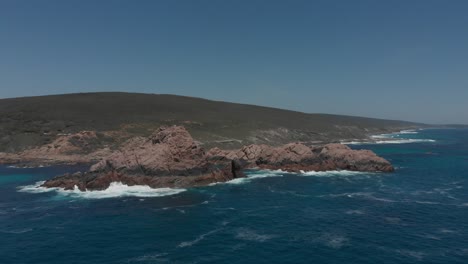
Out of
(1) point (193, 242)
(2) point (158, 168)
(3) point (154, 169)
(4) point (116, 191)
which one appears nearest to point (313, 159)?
(2) point (158, 168)

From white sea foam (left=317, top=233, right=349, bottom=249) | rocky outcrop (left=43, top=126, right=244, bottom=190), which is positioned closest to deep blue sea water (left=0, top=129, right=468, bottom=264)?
white sea foam (left=317, top=233, right=349, bottom=249)

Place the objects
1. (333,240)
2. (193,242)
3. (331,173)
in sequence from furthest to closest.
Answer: (331,173), (333,240), (193,242)

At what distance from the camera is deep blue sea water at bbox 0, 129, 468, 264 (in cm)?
4788

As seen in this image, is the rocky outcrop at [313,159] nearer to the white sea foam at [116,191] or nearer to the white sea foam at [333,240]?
the white sea foam at [116,191]

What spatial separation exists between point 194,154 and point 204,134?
9189cm

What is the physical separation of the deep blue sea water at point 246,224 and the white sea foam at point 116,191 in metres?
0.54

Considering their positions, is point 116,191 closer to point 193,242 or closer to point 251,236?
point 193,242

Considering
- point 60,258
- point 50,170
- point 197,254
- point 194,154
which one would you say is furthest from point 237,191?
point 50,170

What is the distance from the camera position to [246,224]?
60.5 metres

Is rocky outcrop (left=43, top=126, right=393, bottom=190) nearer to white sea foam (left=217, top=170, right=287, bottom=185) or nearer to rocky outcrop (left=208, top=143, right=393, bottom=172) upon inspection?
white sea foam (left=217, top=170, right=287, bottom=185)

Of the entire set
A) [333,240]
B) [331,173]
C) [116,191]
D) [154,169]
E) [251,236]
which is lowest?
[116,191]

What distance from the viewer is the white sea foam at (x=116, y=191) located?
8187cm

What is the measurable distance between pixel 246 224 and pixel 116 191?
1570 inches

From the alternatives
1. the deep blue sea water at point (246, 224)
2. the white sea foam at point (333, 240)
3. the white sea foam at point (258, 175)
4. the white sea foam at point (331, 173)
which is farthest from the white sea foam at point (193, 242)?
the white sea foam at point (331, 173)
